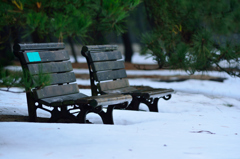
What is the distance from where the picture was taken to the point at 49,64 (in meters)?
4.46

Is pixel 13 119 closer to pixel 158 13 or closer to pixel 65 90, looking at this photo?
pixel 65 90

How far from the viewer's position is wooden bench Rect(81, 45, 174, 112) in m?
4.95

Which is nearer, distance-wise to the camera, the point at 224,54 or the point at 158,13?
the point at 224,54

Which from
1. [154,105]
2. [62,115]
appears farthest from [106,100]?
[154,105]

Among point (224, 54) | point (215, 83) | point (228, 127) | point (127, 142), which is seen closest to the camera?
point (127, 142)

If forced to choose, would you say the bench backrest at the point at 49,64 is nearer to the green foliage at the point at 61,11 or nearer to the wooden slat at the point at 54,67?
the wooden slat at the point at 54,67

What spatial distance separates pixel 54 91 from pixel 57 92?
5 cm

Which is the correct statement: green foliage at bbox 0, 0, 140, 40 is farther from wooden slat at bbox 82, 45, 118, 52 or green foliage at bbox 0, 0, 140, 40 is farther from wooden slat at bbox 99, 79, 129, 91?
wooden slat at bbox 99, 79, 129, 91

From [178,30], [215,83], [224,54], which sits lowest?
[215,83]

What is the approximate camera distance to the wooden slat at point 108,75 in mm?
4941

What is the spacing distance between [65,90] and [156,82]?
16.6 ft

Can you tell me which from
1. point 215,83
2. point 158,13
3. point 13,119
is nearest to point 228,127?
point 13,119

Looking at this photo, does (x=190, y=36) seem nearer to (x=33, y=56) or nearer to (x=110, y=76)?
(x=110, y=76)

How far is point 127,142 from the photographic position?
336cm
